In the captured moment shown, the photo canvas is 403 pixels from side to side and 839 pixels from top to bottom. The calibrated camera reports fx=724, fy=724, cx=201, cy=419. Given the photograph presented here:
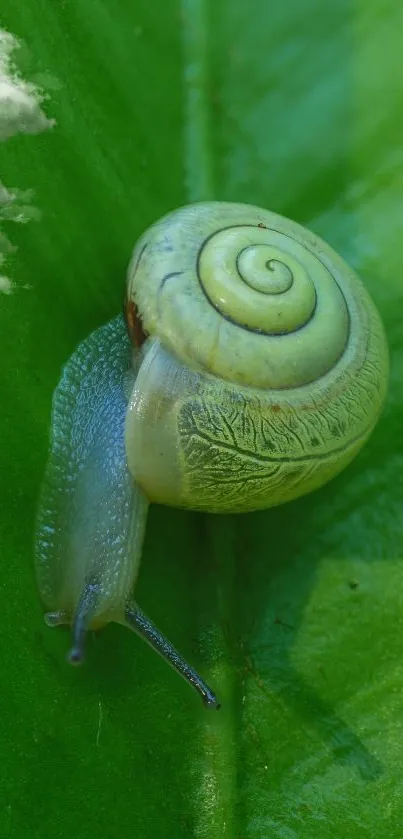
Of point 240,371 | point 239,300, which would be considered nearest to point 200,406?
point 240,371

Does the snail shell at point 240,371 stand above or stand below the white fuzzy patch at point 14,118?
below

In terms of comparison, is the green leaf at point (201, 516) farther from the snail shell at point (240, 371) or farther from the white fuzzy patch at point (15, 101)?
the snail shell at point (240, 371)

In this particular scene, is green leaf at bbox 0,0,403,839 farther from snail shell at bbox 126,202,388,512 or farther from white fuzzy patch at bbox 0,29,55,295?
snail shell at bbox 126,202,388,512

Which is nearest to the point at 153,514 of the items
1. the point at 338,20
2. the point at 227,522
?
the point at 227,522

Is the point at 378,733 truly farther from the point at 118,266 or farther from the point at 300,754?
the point at 118,266

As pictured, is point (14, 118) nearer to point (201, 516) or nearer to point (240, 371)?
point (240, 371)

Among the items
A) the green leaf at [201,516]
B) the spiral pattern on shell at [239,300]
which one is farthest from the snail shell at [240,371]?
the green leaf at [201,516]

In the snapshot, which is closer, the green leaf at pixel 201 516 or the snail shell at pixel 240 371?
the green leaf at pixel 201 516

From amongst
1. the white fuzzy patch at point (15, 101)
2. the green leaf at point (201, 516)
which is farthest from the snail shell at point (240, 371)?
the white fuzzy patch at point (15, 101)

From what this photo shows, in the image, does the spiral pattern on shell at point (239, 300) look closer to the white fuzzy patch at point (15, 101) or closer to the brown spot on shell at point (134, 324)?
the brown spot on shell at point (134, 324)
